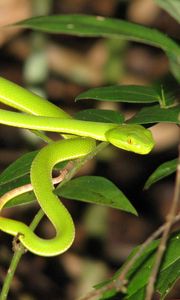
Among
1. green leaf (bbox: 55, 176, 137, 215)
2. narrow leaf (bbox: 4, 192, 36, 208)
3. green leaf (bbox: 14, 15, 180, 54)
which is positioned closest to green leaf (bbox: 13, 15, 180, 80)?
green leaf (bbox: 14, 15, 180, 54)

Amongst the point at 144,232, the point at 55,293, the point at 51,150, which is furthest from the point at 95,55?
the point at 51,150

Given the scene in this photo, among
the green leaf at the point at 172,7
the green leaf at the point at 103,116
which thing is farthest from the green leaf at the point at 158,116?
the green leaf at the point at 172,7

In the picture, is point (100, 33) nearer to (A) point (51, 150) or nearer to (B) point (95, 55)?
(A) point (51, 150)

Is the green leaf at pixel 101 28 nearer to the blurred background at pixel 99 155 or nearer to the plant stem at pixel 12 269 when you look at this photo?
the plant stem at pixel 12 269

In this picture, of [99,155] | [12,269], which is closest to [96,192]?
[12,269]

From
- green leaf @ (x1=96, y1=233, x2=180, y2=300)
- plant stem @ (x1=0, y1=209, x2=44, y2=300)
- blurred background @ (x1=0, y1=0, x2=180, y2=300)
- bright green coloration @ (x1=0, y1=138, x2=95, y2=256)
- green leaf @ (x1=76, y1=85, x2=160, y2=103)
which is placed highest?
blurred background @ (x1=0, y1=0, x2=180, y2=300)

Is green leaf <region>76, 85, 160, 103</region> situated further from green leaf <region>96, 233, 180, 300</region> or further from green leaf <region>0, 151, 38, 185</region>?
green leaf <region>96, 233, 180, 300</region>
